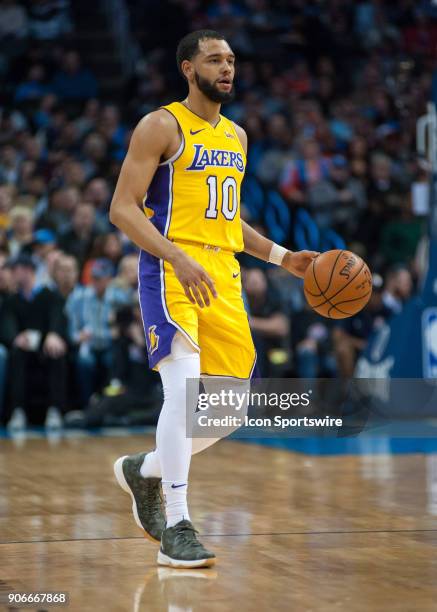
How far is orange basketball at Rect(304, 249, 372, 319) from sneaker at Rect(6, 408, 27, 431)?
21.5 feet

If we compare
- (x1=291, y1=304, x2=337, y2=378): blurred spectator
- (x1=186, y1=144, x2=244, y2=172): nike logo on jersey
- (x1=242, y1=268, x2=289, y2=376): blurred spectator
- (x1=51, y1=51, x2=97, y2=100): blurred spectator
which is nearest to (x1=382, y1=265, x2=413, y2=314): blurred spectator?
(x1=291, y1=304, x2=337, y2=378): blurred spectator

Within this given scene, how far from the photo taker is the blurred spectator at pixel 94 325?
11.6 m

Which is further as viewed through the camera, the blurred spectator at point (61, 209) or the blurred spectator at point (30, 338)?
the blurred spectator at point (61, 209)

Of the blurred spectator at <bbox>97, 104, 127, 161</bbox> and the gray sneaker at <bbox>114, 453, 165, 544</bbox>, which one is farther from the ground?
the blurred spectator at <bbox>97, 104, 127, 161</bbox>

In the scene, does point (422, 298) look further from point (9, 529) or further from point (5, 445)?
point (9, 529)

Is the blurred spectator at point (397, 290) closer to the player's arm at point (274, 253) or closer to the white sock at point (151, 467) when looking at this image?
the player's arm at point (274, 253)

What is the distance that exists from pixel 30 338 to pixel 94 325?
2.20ft

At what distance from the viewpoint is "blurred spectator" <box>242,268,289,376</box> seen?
1147cm

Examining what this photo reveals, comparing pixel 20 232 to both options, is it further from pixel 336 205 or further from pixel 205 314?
pixel 205 314

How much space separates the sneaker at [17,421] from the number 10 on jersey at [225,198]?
6.77 m

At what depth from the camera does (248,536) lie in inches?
206

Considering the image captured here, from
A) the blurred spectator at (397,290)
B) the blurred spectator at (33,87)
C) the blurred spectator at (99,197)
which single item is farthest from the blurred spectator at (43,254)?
the blurred spectator at (33,87)

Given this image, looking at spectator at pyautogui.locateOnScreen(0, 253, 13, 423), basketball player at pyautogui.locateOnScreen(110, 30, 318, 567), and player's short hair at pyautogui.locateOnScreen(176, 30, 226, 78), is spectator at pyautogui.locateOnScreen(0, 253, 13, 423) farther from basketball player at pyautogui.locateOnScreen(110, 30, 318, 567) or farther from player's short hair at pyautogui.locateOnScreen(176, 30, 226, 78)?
player's short hair at pyautogui.locateOnScreen(176, 30, 226, 78)

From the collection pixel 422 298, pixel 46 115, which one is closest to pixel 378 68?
pixel 46 115
